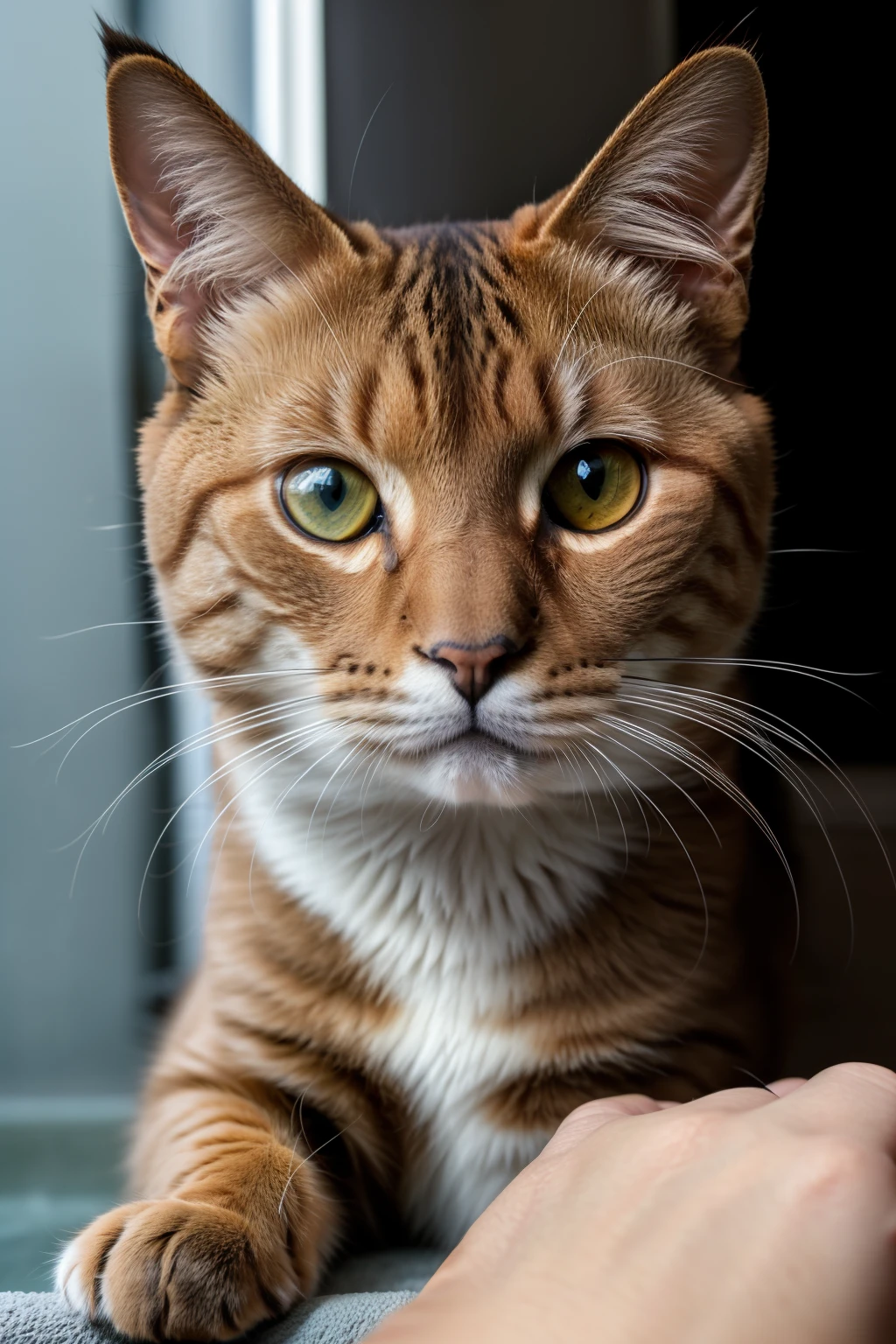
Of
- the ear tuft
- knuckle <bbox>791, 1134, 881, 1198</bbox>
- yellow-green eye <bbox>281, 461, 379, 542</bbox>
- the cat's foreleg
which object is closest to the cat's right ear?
the ear tuft

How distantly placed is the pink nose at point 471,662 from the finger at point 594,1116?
32 cm

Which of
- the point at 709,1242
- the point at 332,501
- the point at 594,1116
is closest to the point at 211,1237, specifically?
the point at 594,1116

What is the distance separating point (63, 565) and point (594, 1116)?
927mm

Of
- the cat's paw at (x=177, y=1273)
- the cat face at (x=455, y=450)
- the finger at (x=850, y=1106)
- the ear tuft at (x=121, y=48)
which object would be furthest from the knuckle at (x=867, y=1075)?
the ear tuft at (x=121, y=48)

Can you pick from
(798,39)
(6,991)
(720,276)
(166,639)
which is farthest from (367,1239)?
(798,39)

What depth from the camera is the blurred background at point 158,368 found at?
124 cm

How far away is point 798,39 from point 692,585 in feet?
2.69

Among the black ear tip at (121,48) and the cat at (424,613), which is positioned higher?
the black ear tip at (121,48)

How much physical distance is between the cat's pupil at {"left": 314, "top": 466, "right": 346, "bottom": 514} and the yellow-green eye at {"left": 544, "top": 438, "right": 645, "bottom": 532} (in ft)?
0.58

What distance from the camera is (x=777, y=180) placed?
1.37 metres

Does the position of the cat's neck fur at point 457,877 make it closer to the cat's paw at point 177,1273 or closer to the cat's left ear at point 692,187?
the cat's paw at point 177,1273

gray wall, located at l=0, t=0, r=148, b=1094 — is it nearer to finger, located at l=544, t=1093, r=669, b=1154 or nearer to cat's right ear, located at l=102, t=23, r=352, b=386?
cat's right ear, located at l=102, t=23, r=352, b=386

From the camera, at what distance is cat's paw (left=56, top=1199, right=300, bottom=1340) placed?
0.74 metres

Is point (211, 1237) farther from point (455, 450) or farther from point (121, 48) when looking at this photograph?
point (121, 48)
